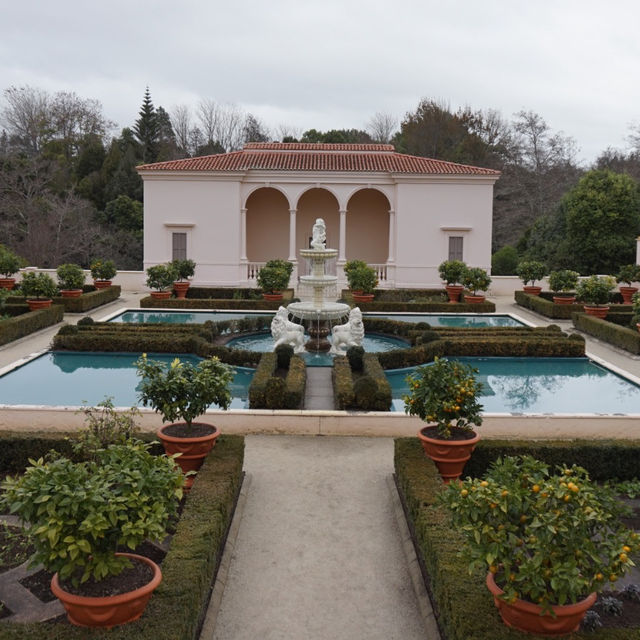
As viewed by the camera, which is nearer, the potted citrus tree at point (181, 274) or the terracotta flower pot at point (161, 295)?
the terracotta flower pot at point (161, 295)

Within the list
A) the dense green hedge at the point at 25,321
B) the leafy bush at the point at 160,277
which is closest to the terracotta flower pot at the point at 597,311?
the leafy bush at the point at 160,277

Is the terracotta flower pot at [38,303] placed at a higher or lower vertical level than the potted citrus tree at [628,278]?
lower

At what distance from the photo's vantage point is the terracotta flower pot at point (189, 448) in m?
8.14

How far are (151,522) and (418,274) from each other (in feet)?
86.9

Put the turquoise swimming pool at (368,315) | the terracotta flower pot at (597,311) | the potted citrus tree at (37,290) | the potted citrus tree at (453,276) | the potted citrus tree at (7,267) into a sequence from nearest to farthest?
the potted citrus tree at (37,290)
the terracotta flower pot at (597,311)
the turquoise swimming pool at (368,315)
the potted citrus tree at (453,276)
the potted citrus tree at (7,267)

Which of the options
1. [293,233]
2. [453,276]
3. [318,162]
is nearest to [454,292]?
[453,276]

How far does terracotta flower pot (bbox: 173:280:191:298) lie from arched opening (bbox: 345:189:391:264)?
32.3 feet

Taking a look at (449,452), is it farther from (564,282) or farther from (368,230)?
(368,230)

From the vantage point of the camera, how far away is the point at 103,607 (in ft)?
15.5

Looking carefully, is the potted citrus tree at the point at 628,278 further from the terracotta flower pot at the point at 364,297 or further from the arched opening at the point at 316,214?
the arched opening at the point at 316,214

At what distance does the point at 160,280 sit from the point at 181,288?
1.92 metres

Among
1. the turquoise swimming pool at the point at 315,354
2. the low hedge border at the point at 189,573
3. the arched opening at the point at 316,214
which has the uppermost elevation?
the arched opening at the point at 316,214

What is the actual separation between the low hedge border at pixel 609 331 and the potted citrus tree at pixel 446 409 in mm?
10422

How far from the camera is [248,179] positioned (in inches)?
1214
